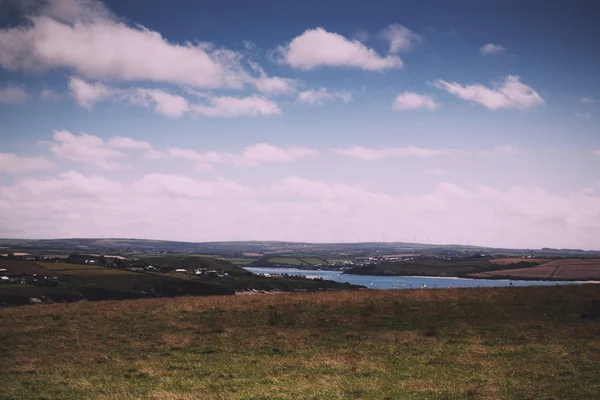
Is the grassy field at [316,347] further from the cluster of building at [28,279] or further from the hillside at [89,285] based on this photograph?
the cluster of building at [28,279]

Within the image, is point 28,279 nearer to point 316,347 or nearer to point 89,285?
point 89,285

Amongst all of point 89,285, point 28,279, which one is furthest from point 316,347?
point 28,279

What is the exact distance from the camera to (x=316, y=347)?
78.5 ft

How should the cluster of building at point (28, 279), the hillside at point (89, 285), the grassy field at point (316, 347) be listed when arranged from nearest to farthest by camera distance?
the grassy field at point (316, 347), the hillside at point (89, 285), the cluster of building at point (28, 279)

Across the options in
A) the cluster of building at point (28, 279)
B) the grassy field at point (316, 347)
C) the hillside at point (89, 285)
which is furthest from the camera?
the cluster of building at point (28, 279)

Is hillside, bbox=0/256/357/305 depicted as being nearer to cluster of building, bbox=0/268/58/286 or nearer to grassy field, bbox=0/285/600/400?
cluster of building, bbox=0/268/58/286

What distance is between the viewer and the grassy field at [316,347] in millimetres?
16875

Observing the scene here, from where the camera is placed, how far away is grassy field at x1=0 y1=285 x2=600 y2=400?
1688cm

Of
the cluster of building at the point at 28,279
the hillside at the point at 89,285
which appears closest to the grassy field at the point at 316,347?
the hillside at the point at 89,285

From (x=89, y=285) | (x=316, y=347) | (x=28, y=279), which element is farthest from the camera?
(x=28, y=279)

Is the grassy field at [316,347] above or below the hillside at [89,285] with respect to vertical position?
above

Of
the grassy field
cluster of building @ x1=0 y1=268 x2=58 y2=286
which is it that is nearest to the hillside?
cluster of building @ x1=0 y1=268 x2=58 y2=286

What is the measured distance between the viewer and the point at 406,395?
1596cm

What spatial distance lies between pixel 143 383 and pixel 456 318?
66.7ft
